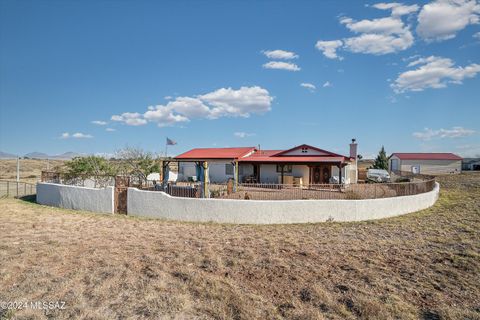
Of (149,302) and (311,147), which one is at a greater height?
(311,147)

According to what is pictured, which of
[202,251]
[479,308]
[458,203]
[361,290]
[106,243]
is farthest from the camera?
Answer: [458,203]

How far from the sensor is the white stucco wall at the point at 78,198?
1481cm

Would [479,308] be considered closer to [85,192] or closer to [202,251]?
[202,251]

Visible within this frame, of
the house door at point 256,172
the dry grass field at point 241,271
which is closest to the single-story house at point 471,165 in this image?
the house door at point 256,172

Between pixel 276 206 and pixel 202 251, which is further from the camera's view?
pixel 276 206

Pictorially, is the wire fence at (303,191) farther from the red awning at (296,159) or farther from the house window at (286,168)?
the house window at (286,168)

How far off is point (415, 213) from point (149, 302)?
14.5 m

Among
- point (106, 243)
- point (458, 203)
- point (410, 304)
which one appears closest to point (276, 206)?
point (106, 243)

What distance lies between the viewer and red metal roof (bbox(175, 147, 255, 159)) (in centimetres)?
2823

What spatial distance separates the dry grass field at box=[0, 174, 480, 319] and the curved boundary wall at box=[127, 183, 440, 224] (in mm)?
957

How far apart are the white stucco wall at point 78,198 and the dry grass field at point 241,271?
3.15 metres

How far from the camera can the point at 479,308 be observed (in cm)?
541

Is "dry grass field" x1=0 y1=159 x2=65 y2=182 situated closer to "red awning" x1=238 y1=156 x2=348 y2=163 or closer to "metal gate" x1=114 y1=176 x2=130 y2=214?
"red awning" x1=238 y1=156 x2=348 y2=163

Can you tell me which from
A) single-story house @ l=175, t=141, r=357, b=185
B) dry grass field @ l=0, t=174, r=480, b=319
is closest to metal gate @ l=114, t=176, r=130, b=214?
dry grass field @ l=0, t=174, r=480, b=319
